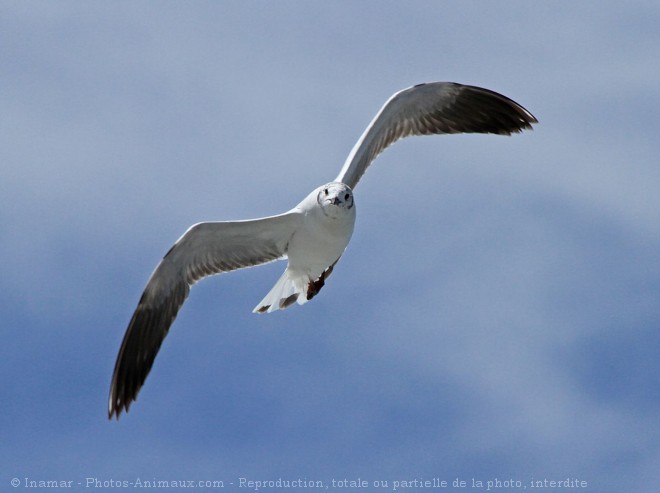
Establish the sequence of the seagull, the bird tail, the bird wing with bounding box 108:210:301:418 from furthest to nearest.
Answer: the bird tail → the bird wing with bounding box 108:210:301:418 → the seagull

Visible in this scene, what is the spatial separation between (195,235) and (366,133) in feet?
8.36

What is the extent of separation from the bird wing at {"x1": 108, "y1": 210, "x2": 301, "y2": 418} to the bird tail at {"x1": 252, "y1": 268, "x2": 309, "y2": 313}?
33 centimetres

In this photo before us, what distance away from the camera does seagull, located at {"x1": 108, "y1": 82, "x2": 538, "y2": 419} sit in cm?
1303

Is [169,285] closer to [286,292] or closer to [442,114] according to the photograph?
[286,292]

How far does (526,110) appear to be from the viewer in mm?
14227

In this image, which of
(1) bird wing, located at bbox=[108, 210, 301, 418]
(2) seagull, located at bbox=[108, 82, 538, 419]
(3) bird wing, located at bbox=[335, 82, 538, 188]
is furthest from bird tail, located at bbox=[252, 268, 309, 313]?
(3) bird wing, located at bbox=[335, 82, 538, 188]

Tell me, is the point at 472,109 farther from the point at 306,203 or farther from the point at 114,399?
the point at 114,399

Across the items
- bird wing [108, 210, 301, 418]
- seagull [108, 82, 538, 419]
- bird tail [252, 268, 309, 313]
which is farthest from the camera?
bird tail [252, 268, 309, 313]

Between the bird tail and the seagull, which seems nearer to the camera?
the seagull

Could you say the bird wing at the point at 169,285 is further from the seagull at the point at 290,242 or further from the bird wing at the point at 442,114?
the bird wing at the point at 442,114

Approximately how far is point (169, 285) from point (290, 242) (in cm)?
171

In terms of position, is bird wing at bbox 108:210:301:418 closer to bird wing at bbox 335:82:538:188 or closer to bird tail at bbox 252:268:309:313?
bird tail at bbox 252:268:309:313

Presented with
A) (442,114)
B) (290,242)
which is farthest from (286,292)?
(442,114)

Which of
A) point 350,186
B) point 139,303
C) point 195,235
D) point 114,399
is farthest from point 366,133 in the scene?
point 114,399
